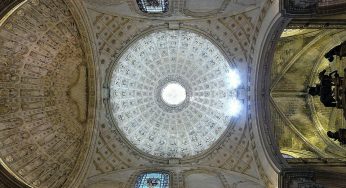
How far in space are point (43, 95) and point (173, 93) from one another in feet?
22.1

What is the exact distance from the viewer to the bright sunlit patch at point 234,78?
16.0 meters

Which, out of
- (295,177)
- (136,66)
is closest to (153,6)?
(136,66)

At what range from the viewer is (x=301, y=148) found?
69.2 ft

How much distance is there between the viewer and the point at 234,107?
54.4 feet

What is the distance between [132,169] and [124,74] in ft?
15.3

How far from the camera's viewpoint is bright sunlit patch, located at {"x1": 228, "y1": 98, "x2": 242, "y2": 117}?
16.2 meters

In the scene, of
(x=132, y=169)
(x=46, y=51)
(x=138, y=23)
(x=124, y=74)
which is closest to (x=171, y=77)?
(x=124, y=74)

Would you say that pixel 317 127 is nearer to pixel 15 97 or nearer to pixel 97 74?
pixel 97 74

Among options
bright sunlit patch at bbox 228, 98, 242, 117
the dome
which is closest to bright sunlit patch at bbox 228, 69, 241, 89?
the dome

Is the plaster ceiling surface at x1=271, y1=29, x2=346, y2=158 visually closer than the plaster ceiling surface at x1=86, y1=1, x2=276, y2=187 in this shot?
No

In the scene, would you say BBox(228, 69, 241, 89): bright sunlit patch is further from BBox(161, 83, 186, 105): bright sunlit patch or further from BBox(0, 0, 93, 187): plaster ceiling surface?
BBox(0, 0, 93, 187): plaster ceiling surface

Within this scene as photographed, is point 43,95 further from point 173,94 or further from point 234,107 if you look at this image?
point 234,107

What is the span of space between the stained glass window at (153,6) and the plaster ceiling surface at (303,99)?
8.24 meters

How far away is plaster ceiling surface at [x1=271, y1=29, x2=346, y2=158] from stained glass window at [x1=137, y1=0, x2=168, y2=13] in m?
8.24
